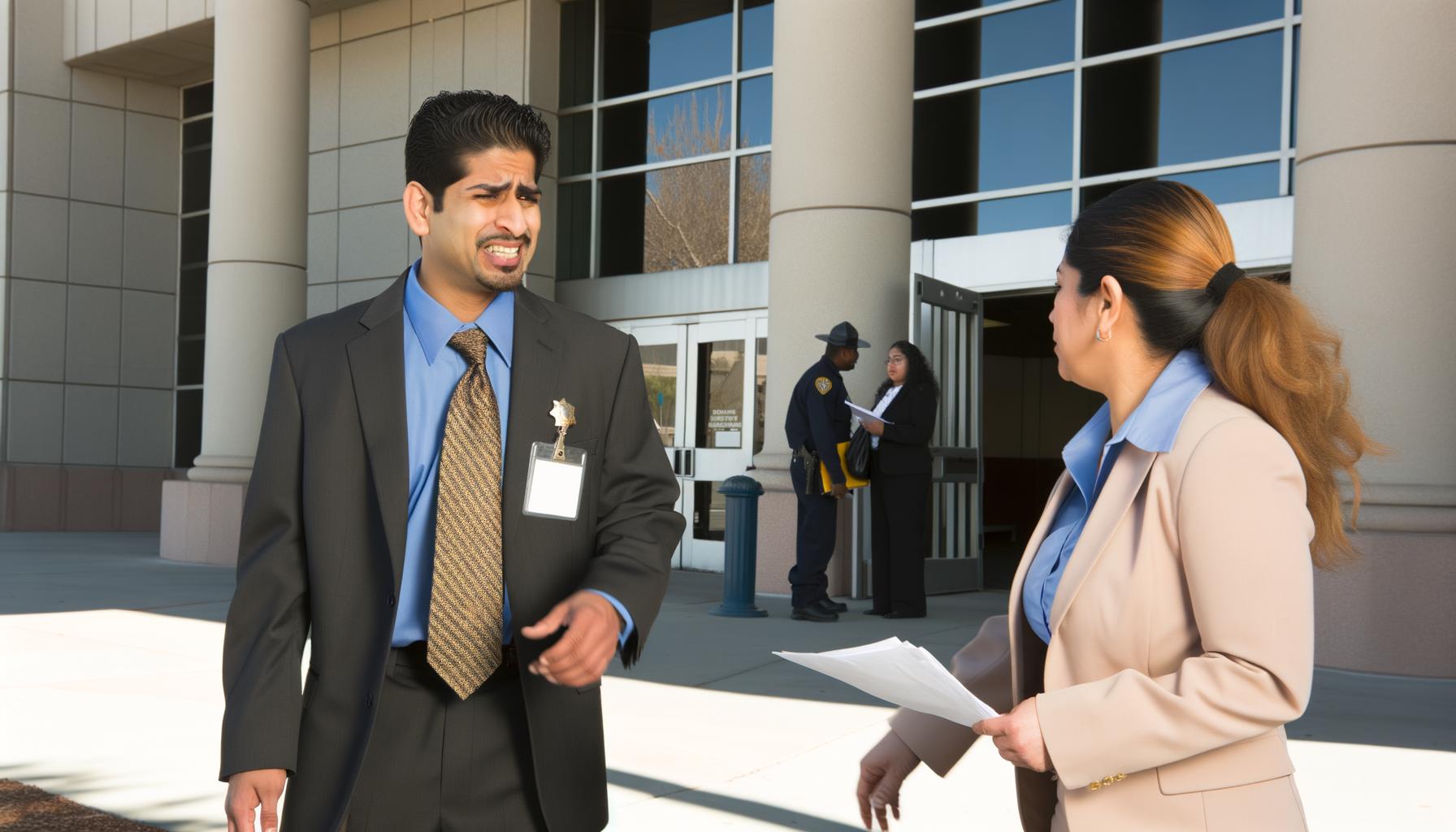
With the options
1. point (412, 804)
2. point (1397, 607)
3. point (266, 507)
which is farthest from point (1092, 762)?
point (1397, 607)

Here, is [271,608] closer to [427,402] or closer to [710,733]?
[427,402]

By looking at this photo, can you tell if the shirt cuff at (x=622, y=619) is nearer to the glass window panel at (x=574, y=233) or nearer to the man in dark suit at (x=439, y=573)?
the man in dark suit at (x=439, y=573)

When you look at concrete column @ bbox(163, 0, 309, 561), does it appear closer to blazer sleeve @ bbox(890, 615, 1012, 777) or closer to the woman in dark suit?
the woman in dark suit

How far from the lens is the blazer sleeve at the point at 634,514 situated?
2.27 meters

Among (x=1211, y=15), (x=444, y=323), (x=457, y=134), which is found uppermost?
(x=1211, y=15)

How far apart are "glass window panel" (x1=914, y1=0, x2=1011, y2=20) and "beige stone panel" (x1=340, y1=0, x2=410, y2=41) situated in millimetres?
6516

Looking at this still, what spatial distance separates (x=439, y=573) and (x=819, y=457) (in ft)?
25.1

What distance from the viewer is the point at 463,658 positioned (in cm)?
221

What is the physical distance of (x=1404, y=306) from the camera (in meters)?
7.64

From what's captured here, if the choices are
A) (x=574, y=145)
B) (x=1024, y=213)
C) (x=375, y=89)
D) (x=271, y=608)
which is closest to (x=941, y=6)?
(x=1024, y=213)

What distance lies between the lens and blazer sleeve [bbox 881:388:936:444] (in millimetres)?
9734

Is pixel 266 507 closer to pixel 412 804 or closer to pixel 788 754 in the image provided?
pixel 412 804

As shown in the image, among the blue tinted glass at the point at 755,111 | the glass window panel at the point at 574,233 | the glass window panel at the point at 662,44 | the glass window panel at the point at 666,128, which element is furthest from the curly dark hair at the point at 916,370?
the glass window panel at the point at 574,233

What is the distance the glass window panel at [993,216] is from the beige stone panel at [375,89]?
22.1 ft
